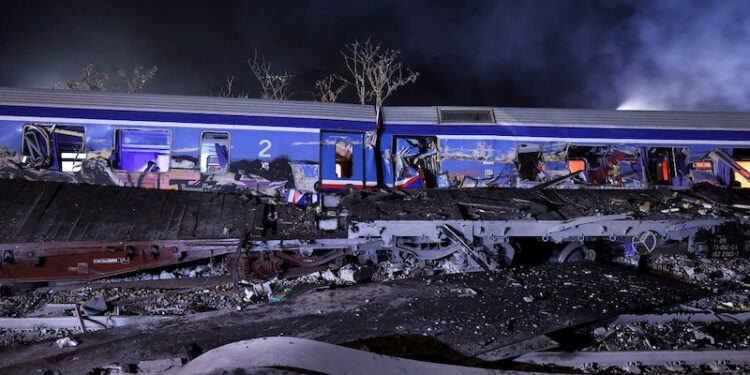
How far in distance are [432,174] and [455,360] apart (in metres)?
6.34

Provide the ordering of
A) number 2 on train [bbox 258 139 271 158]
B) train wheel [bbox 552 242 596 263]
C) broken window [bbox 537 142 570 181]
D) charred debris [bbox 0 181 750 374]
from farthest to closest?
broken window [bbox 537 142 570 181] → number 2 on train [bbox 258 139 271 158] → train wheel [bbox 552 242 596 263] → charred debris [bbox 0 181 750 374]

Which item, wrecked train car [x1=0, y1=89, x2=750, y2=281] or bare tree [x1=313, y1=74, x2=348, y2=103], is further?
bare tree [x1=313, y1=74, x2=348, y2=103]

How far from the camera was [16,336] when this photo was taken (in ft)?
18.2

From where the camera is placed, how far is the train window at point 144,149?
949 centimetres

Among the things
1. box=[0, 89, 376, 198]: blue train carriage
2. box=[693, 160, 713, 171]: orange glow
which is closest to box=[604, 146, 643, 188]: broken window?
box=[693, 160, 713, 171]: orange glow

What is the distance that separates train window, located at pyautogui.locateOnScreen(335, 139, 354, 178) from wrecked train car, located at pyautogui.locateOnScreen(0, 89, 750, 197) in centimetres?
2

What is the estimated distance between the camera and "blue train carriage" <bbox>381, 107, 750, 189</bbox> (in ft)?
34.3

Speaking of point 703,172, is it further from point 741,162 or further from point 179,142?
point 179,142

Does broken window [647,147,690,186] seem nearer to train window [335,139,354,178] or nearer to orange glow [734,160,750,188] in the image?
orange glow [734,160,750,188]

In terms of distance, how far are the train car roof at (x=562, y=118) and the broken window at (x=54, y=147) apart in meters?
6.21

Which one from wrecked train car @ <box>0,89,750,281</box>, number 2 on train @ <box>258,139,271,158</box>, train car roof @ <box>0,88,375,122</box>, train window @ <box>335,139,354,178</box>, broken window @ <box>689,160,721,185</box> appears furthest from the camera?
broken window @ <box>689,160,721,185</box>

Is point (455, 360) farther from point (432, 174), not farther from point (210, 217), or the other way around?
point (432, 174)

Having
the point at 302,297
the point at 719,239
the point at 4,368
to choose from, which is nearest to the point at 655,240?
the point at 719,239

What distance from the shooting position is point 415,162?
1047 centimetres
